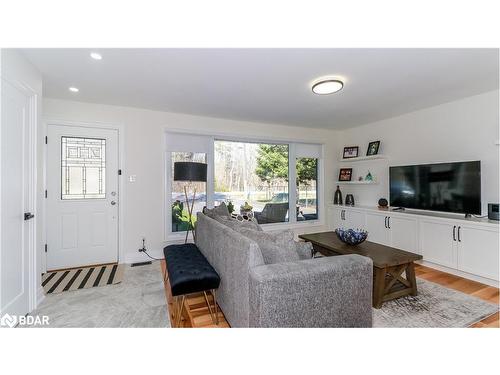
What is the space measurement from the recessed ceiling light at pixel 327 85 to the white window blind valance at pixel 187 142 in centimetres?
205

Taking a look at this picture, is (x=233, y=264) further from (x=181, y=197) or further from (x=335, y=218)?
(x=335, y=218)

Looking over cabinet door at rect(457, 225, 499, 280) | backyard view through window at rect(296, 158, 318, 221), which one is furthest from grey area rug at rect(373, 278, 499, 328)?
backyard view through window at rect(296, 158, 318, 221)

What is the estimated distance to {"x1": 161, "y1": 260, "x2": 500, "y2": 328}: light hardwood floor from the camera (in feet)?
6.61

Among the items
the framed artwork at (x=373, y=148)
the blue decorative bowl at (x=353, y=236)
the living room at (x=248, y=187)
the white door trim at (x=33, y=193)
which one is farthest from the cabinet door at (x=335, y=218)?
the white door trim at (x=33, y=193)

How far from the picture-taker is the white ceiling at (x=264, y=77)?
2105 mm

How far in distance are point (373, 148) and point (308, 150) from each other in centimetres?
124

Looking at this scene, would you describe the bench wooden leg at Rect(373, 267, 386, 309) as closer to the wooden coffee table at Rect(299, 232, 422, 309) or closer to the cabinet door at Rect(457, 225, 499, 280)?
the wooden coffee table at Rect(299, 232, 422, 309)

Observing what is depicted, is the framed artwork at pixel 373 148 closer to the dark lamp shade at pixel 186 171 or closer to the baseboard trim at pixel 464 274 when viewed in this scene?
the baseboard trim at pixel 464 274

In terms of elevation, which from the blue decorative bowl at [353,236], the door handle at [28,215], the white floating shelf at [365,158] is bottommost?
the blue decorative bowl at [353,236]

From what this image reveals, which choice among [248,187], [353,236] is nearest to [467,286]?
[353,236]
